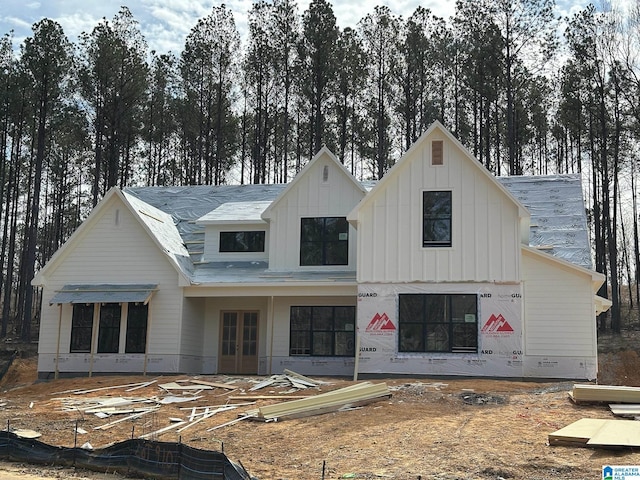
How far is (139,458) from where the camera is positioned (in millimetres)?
9758

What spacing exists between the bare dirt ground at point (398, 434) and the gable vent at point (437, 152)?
6348 mm

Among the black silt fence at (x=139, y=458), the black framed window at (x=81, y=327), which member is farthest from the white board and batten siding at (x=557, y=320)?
the black framed window at (x=81, y=327)

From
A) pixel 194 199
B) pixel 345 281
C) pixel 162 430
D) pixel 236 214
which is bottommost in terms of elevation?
pixel 162 430

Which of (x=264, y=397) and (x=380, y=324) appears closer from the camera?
(x=264, y=397)

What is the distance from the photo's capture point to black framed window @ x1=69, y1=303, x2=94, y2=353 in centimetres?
2189

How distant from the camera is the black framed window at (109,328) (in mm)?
21719

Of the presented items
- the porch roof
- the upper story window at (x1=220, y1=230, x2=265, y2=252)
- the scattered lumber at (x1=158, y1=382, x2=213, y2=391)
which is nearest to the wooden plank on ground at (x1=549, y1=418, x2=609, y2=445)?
the scattered lumber at (x1=158, y1=382, x2=213, y2=391)

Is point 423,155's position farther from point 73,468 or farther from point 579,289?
point 73,468

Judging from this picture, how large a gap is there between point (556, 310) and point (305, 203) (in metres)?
8.46

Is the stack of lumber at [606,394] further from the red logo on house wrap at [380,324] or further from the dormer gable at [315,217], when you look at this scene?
the dormer gable at [315,217]

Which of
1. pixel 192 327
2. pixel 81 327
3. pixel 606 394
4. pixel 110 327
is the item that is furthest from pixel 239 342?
pixel 606 394

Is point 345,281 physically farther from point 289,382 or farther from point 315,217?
point 289,382

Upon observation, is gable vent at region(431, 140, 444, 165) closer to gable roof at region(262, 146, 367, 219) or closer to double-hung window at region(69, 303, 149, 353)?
gable roof at region(262, 146, 367, 219)

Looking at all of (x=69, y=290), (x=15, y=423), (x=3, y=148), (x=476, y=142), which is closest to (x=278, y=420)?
(x=15, y=423)
